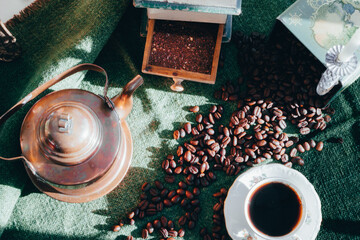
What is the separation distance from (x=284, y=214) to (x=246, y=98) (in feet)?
1.53

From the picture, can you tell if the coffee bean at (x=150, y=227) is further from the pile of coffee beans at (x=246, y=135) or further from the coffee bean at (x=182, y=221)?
the coffee bean at (x=182, y=221)

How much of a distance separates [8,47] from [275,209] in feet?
3.76

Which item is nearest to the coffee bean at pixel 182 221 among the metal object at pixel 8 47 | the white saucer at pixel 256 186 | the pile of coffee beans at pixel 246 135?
the pile of coffee beans at pixel 246 135

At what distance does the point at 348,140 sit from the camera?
1282 mm

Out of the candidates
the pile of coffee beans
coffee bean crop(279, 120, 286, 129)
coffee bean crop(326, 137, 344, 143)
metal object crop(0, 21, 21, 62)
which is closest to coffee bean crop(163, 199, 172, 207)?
the pile of coffee beans

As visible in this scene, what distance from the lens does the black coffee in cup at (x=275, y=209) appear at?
1060 millimetres

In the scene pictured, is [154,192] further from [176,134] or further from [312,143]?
[312,143]

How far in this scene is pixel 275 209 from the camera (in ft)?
3.57

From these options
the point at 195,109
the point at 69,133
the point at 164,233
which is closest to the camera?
the point at 69,133

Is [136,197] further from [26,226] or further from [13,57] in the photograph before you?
[13,57]

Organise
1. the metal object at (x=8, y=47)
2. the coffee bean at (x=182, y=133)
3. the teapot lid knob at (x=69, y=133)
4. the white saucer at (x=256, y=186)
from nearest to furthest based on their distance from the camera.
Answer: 1. the teapot lid knob at (x=69, y=133)
2. the white saucer at (x=256, y=186)
3. the metal object at (x=8, y=47)
4. the coffee bean at (x=182, y=133)

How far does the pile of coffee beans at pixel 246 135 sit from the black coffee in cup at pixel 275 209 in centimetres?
17

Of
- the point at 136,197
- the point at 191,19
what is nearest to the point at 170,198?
the point at 136,197

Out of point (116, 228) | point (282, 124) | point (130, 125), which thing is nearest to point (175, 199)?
point (116, 228)
